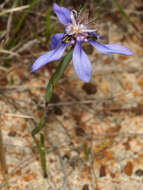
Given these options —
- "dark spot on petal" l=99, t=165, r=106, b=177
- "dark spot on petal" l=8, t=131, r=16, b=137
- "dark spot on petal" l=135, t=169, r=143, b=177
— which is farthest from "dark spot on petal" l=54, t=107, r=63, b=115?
"dark spot on petal" l=135, t=169, r=143, b=177

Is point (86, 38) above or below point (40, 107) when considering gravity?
above

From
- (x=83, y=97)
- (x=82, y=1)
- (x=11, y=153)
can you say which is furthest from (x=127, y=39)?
(x=11, y=153)

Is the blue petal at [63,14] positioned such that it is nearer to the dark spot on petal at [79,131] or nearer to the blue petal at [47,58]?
the blue petal at [47,58]

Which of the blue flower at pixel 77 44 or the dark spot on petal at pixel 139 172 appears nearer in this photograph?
the blue flower at pixel 77 44

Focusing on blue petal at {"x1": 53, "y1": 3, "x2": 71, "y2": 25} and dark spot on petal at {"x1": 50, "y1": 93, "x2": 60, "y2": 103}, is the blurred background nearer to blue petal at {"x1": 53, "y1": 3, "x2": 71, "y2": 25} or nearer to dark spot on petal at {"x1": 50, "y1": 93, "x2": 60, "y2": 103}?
dark spot on petal at {"x1": 50, "y1": 93, "x2": 60, "y2": 103}

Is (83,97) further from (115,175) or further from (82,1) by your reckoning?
(82,1)

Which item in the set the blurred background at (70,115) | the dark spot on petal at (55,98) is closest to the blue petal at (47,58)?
the blurred background at (70,115)

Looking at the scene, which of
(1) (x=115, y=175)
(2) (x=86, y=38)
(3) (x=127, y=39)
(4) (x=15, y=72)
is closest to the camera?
(2) (x=86, y=38)
